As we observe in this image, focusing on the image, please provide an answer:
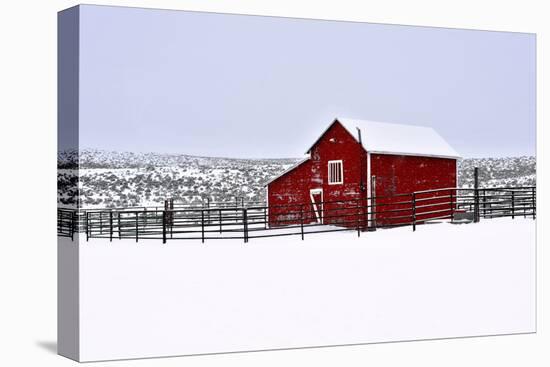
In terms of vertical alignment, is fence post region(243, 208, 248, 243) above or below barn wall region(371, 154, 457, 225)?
below

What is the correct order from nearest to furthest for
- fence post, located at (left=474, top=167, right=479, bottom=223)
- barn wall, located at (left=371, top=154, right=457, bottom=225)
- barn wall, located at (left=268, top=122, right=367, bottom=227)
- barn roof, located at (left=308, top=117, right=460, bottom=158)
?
barn wall, located at (left=268, top=122, right=367, bottom=227) → barn roof, located at (left=308, top=117, right=460, bottom=158) → barn wall, located at (left=371, top=154, right=457, bottom=225) → fence post, located at (left=474, top=167, right=479, bottom=223)

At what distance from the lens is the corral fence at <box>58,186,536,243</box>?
10.9 meters

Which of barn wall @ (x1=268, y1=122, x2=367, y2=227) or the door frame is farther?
the door frame

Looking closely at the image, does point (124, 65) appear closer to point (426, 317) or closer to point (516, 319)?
point (426, 317)

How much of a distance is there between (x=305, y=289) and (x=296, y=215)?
96 cm

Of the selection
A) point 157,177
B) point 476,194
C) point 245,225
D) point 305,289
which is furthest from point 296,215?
point 476,194

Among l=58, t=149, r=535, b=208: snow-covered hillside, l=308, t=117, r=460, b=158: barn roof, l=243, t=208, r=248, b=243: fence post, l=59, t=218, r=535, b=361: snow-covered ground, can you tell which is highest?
l=308, t=117, r=460, b=158: barn roof

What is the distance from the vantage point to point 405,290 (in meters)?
12.2

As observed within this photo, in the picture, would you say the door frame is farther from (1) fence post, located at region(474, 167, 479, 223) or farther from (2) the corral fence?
(1) fence post, located at region(474, 167, 479, 223)

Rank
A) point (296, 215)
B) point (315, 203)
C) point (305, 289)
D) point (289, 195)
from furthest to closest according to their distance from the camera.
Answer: point (315, 203) < point (296, 215) < point (289, 195) < point (305, 289)

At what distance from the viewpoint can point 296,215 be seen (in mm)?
11945

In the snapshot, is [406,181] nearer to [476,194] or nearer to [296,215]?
[476,194]

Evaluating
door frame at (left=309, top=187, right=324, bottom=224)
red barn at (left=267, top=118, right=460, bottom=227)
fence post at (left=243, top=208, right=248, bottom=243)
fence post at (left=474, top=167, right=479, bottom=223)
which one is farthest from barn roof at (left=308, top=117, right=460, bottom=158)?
fence post at (left=243, top=208, right=248, bottom=243)

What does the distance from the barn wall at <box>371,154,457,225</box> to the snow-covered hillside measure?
1523 millimetres
